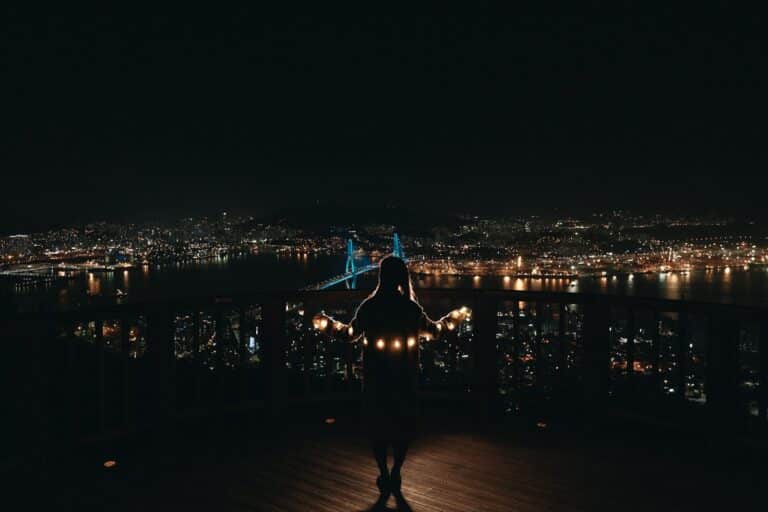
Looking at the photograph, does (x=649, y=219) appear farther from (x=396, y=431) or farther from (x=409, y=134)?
(x=396, y=431)

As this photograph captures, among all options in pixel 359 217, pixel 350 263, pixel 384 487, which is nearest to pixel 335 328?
pixel 384 487

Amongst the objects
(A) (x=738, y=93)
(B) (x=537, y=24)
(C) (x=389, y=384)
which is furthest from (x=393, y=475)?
(A) (x=738, y=93)

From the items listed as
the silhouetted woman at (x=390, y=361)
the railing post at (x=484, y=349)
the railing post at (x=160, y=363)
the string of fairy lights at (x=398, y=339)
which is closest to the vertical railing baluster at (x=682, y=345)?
the railing post at (x=484, y=349)

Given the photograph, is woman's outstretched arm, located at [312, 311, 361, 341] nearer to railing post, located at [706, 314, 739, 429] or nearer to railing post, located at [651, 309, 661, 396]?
railing post, located at [651, 309, 661, 396]

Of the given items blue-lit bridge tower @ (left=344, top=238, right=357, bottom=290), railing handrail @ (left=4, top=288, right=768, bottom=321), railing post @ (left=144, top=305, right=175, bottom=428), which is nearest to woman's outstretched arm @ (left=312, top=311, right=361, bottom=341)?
railing handrail @ (left=4, top=288, right=768, bottom=321)

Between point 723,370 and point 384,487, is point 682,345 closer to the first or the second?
point 723,370

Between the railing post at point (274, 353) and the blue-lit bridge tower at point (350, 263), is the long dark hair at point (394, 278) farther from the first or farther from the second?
the blue-lit bridge tower at point (350, 263)
